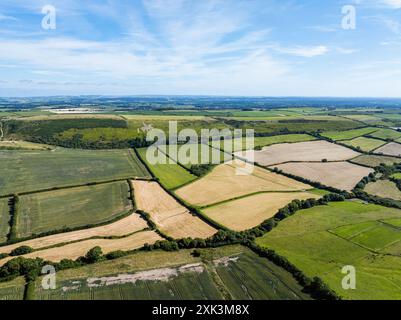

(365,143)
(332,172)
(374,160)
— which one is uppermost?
(365,143)

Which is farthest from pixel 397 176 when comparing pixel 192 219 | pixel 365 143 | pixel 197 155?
pixel 192 219

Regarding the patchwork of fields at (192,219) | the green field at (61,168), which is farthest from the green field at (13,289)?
the green field at (61,168)

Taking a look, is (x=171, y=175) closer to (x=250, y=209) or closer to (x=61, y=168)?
(x=250, y=209)

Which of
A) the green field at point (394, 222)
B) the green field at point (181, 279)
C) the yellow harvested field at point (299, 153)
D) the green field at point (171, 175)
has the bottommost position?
the green field at point (181, 279)

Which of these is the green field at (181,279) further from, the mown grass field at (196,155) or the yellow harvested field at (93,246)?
the mown grass field at (196,155)

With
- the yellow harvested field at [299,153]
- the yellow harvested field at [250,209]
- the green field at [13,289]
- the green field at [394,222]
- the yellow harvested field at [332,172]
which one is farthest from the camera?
the yellow harvested field at [299,153]
